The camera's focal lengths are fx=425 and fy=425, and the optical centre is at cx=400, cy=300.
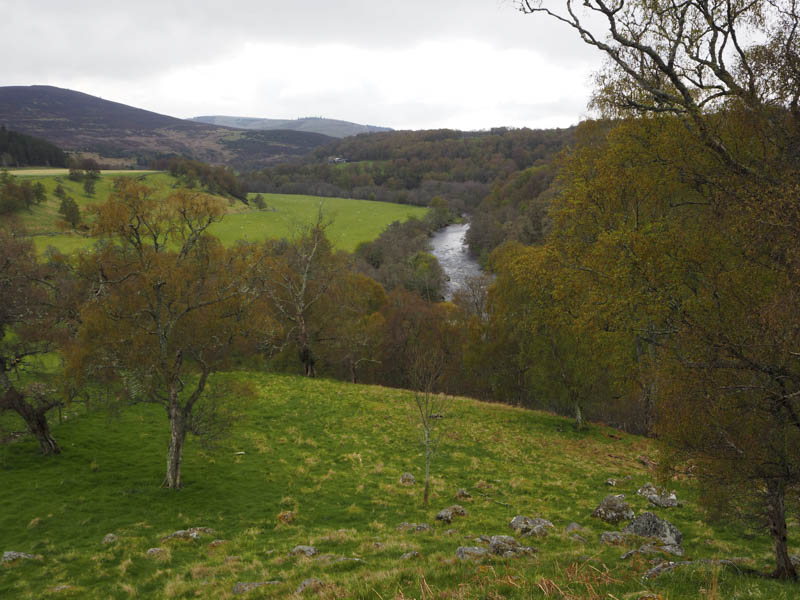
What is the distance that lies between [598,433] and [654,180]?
15.3 m

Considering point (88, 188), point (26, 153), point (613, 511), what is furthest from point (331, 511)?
point (26, 153)

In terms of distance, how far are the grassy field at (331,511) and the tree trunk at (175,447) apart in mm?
545

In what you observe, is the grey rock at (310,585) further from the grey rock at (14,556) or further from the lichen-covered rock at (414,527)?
the grey rock at (14,556)

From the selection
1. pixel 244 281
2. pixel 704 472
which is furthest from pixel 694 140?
pixel 244 281

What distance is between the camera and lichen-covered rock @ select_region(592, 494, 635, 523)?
1401 cm

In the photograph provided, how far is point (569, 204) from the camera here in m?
21.3

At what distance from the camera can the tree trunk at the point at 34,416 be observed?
16375mm

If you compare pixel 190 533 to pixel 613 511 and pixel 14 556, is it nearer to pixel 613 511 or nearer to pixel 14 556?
pixel 14 556

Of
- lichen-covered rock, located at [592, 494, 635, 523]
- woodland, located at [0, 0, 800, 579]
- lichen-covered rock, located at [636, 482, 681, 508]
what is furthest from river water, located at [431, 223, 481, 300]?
lichen-covered rock, located at [592, 494, 635, 523]

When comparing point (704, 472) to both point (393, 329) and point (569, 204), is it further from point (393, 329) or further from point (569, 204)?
point (393, 329)

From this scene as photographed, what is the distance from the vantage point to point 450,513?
47.6 ft

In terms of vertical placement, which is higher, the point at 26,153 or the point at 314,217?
the point at 26,153

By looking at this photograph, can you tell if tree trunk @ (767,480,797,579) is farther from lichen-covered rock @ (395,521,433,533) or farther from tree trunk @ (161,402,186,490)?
tree trunk @ (161,402,186,490)

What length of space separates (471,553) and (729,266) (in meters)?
10.3
